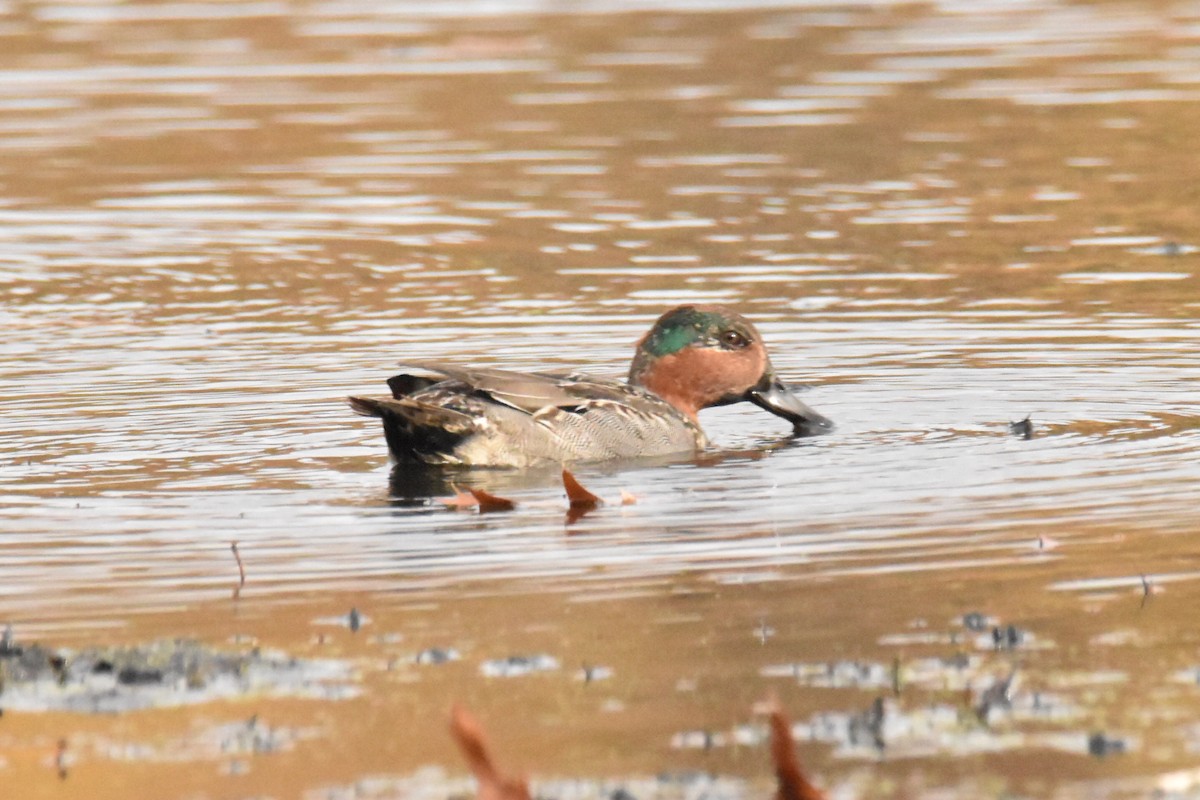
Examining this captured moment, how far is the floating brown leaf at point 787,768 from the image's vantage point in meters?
5.18

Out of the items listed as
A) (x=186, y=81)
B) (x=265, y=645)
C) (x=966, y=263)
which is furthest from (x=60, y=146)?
(x=265, y=645)

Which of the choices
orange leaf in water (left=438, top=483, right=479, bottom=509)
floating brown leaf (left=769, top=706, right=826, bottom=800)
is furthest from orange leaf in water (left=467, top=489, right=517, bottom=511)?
floating brown leaf (left=769, top=706, right=826, bottom=800)

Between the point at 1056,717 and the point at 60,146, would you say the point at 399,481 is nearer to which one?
the point at 1056,717

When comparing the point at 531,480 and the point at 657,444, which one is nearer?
the point at 531,480

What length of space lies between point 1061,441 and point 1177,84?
13.4 metres

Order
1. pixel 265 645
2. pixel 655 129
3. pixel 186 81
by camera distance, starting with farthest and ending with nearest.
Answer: pixel 186 81 < pixel 655 129 < pixel 265 645

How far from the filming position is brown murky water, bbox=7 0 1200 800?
606cm

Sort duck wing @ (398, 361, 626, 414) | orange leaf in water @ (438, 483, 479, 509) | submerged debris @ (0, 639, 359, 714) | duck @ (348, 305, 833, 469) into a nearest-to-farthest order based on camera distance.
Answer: submerged debris @ (0, 639, 359, 714) < orange leaf in water @ (438, 483, 479, 509) < duck wing @ (398, 361, 626, 414) < duck @ (348, 305, 833, 469)

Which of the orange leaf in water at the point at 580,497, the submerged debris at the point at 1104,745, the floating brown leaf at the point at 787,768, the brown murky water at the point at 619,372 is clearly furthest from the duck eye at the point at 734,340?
the floating brown leaf at the point at 787,768

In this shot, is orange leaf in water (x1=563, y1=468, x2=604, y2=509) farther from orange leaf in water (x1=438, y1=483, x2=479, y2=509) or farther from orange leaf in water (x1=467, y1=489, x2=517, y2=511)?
orange leaf in water (x1=438, y1=483, x2=479, y2=509)

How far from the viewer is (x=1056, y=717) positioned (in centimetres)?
598

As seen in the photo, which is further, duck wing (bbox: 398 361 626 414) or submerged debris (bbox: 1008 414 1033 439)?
submerged debris (bbox: 1008 414 1033 439)

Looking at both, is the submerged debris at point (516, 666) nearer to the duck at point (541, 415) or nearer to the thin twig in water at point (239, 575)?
the thin twig in water at point (239, 575)

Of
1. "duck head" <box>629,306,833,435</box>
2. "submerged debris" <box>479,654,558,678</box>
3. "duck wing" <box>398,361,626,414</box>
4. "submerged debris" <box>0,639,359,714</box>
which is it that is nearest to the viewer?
"submerged debris" <box>0,639,359,714</box>
